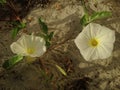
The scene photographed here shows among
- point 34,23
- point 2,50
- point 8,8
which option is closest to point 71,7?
point 34,23

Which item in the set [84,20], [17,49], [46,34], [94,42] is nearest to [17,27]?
[46,34]

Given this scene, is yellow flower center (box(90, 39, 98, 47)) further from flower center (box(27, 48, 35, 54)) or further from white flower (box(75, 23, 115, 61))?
flower center (box(27, 48, 35, 54))

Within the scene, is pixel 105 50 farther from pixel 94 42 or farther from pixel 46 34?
pixel 46 34

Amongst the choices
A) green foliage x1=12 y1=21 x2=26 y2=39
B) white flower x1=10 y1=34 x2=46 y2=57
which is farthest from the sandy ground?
white flower x1=10 y1=34 x2=46 y2=57

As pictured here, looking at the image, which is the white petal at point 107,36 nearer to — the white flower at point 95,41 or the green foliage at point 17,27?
the white flower at point 95,41

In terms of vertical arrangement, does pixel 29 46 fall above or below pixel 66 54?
above

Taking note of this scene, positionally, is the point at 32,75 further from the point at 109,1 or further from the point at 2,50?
the point at 109,1
